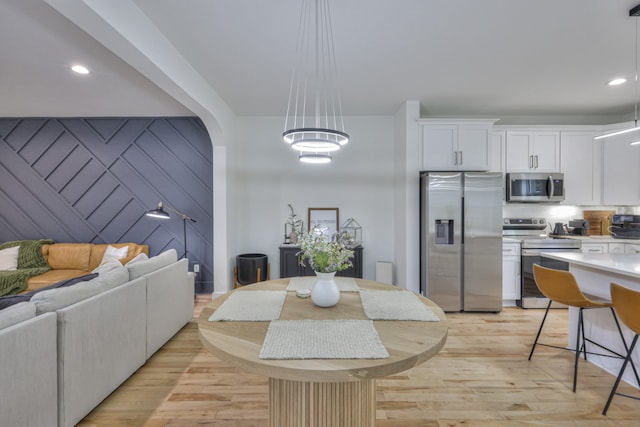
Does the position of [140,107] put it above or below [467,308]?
above

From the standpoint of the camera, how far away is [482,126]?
3.60 meters

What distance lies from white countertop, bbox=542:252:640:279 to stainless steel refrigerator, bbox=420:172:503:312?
1002 mm

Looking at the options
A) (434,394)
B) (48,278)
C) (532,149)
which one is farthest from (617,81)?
(48,278)

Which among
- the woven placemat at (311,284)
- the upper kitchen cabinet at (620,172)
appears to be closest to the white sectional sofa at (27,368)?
the woven placemat at (311,284)

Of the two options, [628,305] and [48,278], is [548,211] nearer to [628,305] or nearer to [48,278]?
[628,305]

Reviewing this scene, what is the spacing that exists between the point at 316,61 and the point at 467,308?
3.25 m

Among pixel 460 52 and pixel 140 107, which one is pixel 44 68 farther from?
pixel 460 52

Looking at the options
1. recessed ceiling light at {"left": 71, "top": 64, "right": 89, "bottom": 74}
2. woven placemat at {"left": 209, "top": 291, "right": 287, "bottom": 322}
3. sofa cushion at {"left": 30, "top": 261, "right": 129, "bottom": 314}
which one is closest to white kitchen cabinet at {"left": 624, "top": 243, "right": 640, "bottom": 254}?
woven placemat at {"left": 209, "top": 291, "right": 287, "bottom": 322}

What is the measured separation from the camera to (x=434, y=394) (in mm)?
1963

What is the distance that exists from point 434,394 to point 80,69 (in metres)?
4.12

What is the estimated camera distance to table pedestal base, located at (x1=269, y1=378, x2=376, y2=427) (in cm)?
123

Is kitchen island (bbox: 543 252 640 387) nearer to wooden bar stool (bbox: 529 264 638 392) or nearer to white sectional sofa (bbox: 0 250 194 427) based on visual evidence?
wooden bar stool (bbox: 529 264 638 392)

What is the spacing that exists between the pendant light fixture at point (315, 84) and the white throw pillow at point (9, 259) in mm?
4025

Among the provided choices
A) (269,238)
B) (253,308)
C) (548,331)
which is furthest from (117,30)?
(548,331)
